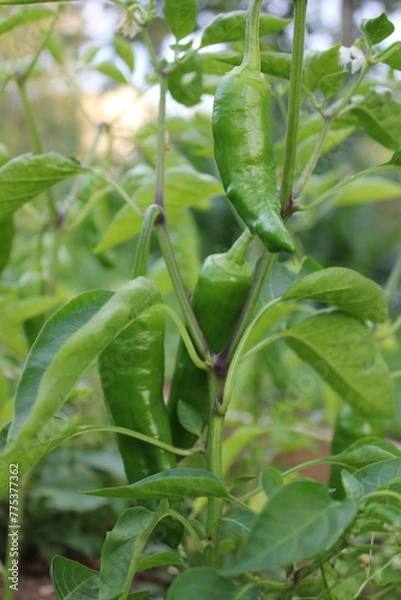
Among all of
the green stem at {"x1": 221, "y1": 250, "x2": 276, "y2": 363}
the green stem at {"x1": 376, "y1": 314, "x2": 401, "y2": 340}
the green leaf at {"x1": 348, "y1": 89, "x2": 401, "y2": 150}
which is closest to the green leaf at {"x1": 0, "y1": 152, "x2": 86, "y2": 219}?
the green stem at {"x1": 221, "y1": 250, "x2": 276, "y2": 363}

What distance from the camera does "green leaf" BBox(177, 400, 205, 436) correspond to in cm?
74

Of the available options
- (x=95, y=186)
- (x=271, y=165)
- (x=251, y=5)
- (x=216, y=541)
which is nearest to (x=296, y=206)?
(x=271, y=165)

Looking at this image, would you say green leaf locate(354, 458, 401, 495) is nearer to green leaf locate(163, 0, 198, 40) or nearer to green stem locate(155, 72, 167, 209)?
green stem locate(155, 72, 167, 209)

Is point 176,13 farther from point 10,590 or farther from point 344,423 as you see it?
point 10,590

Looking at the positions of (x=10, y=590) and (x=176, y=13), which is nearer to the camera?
(x=176, y=13)

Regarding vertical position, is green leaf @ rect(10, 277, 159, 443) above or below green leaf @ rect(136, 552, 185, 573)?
above

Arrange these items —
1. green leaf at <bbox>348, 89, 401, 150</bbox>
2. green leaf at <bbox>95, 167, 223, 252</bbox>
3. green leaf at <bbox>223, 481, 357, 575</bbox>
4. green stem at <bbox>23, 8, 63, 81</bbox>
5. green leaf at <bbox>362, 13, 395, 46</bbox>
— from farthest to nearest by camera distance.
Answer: green stem at <bbox>23, 8, 63, 81</bbox> → green leaf at <bbox>95, 167, 223, 252</bbox> → green leaf at <bbox>348, 89, 401, 150</bbox> → green leaf at <bbox>362, 13, 395, 46</bbox> → green leaf at <bbox>223, 481, 357, 575</bbox>

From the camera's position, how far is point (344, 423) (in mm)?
995

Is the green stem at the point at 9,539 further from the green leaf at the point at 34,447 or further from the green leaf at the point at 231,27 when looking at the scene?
the green leaf at the point at 231,27

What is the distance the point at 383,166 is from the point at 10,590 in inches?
27.8

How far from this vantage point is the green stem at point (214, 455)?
727mm

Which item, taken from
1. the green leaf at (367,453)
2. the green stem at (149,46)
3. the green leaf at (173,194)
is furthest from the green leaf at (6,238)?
the green leaf at (367,453)

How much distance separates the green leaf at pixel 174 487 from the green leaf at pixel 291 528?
105 millimetres

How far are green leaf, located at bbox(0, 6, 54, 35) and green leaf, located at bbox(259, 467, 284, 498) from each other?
683 mm
